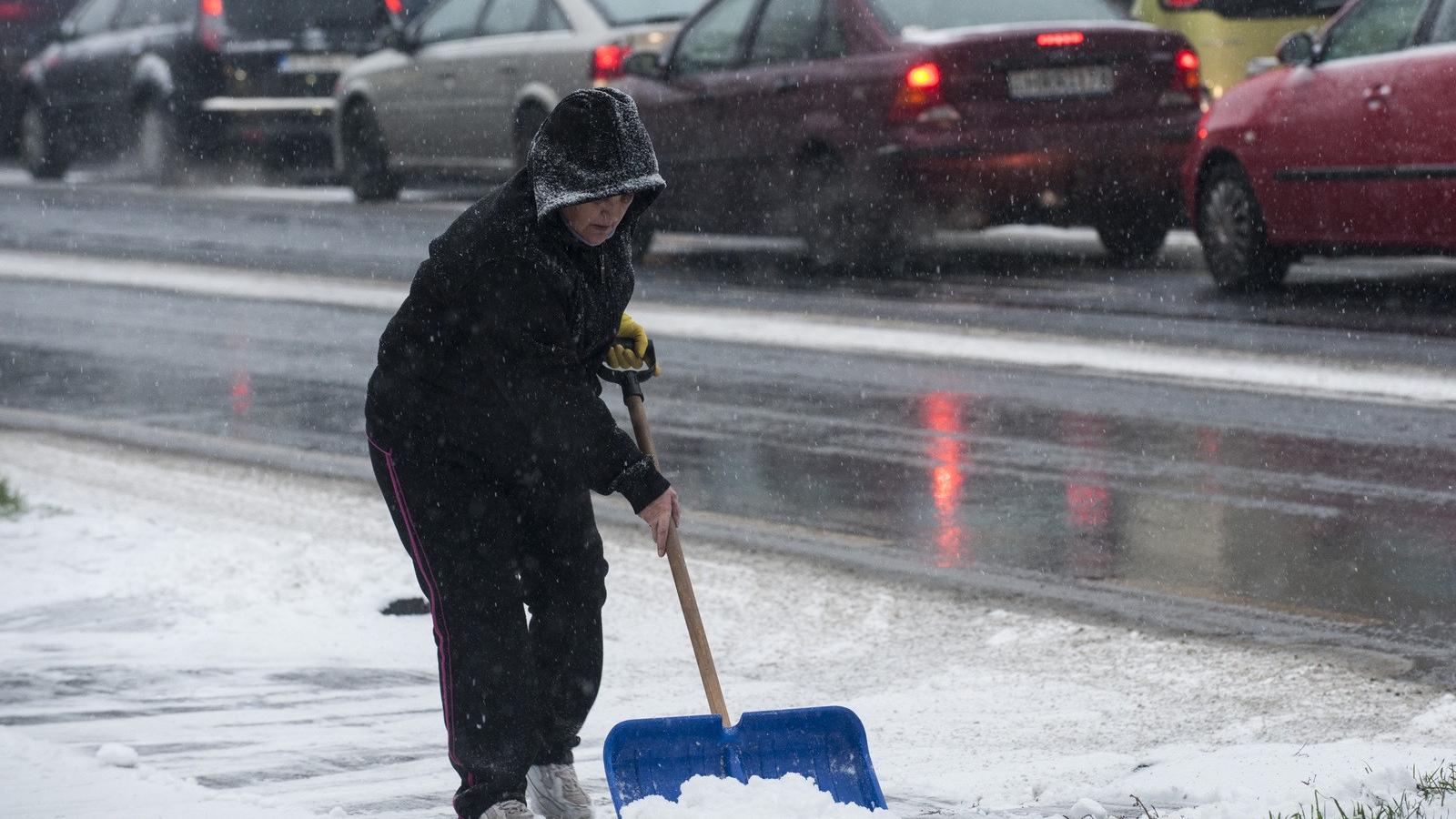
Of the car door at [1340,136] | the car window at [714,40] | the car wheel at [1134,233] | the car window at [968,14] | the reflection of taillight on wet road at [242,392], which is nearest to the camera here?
the reflection of taillight on wet road at [242,392]

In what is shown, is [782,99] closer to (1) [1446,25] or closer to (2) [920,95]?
(2) [920,95]

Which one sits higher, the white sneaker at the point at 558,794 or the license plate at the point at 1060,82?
the white sneaker at the point at 558,794

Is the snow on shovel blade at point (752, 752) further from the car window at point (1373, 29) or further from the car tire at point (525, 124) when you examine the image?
the car tire at point (525, 124)

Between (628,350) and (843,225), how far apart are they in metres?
8.51

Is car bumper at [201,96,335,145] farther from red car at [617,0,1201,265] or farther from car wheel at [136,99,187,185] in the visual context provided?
red car at [617,0,1201,265]

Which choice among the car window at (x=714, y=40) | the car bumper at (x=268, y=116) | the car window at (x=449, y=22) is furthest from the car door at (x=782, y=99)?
the car bumper at (x=268, y=116)

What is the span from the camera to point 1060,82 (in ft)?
39.1

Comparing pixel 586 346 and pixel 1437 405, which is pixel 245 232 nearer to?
pixel 1437 405

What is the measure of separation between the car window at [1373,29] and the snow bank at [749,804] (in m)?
7.61

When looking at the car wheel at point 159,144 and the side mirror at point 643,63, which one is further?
the car wheel at point 159,144

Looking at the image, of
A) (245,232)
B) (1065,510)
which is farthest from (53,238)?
(1065,510)

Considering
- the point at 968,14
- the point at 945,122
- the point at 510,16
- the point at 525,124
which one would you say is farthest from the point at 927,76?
the point at 510,16

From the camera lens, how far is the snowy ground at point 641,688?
13.6 ft

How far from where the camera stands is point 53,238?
1631 cm
